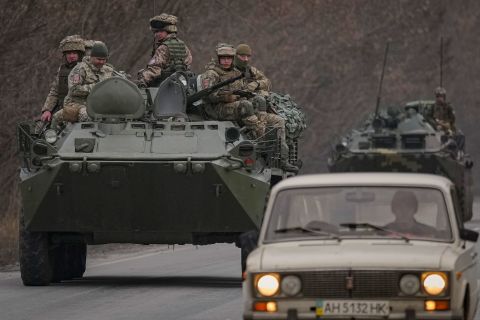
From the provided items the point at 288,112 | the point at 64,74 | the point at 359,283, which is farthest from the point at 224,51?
the point at 359,283

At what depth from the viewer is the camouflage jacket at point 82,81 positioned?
68.1 ft

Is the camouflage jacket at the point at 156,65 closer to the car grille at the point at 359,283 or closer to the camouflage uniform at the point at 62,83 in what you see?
the camouflage uniform at the point at 62,83

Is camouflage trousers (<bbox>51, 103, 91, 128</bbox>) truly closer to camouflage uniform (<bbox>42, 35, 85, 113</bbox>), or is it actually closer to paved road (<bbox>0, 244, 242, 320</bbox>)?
camouflage uniform (<bbox>42, 35, 85, 113</bbox>)

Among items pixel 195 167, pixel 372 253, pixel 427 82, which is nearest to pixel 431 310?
pixel 372 253

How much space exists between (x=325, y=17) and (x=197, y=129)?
31.4 metres

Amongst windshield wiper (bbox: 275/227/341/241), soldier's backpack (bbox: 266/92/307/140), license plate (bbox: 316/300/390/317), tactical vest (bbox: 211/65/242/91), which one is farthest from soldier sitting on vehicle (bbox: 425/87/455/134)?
license plate (bbox: 316/300/390/317)

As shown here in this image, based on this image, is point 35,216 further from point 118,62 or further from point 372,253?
point 118,62

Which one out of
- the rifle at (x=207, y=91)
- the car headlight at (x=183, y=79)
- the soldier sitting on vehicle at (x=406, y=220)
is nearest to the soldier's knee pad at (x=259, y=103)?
the rifle at (x=207, y=91)

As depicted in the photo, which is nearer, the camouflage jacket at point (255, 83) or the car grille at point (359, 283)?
the car grille at point (359, 283)

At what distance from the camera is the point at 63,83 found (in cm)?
2130

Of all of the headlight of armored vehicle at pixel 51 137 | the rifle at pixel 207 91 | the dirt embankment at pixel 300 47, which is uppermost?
the dirt embankment at pixel 300 47

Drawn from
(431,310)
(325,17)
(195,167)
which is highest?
(325,17)

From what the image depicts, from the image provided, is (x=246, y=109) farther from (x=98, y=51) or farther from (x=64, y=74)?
(x=64, y=74)

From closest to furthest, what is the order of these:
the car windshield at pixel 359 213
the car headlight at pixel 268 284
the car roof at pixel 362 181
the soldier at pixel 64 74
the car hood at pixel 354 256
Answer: the car hood at pixel 354 256 < the car headlight at pixel 268 284 < the car windshield at pixel 359 213 < the car roof at pixel 362 181 < the soldier at pixel 64 74
